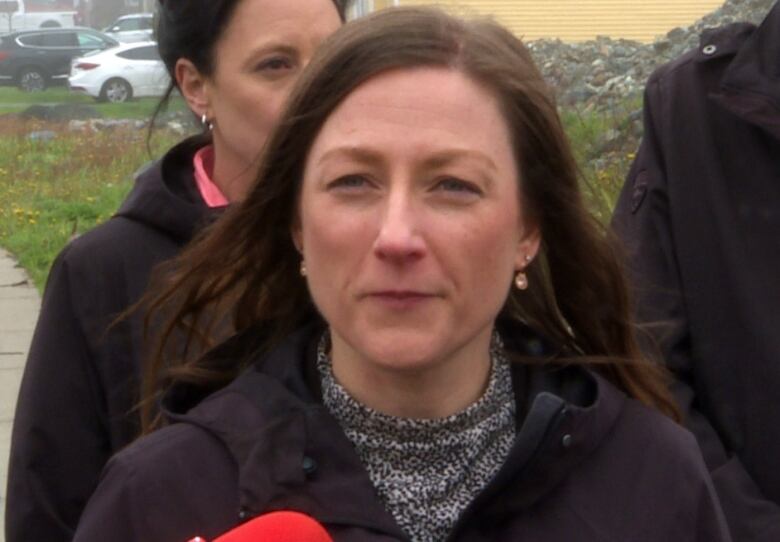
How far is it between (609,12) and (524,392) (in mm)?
26427

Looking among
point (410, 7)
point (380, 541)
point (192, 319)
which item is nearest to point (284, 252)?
point (192, 319)

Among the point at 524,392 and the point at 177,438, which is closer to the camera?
the point at 177,438

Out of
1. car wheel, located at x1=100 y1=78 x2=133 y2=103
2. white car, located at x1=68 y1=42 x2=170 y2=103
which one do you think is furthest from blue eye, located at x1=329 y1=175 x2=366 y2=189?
car wheel, located at x1=100 y1=78 x2=133 y2=103

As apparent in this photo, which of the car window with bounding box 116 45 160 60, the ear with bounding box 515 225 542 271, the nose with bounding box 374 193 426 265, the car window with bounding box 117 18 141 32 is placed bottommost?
the car window with bounding box 117 18 141 32

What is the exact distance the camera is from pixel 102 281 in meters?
3.25

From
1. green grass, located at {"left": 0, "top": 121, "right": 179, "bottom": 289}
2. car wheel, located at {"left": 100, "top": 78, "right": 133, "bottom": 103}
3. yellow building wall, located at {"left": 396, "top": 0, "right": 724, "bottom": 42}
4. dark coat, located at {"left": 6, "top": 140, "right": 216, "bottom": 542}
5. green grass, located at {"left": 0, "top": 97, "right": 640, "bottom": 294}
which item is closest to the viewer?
dark coat, located at {"left": 6, "top": 140, "right": 216, "bottom": 542}

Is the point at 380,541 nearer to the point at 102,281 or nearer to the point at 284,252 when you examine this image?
the point at 284,252

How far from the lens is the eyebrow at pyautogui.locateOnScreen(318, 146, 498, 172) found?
225 centimetres

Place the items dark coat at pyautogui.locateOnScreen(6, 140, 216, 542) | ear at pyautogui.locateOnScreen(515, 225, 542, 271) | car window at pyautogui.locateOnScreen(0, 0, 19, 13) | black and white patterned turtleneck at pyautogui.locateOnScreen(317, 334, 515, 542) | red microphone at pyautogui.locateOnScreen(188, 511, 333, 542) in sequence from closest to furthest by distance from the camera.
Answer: red microphone at pyautogui.locateOnScreen(188, 511, 333, 542) → black and white patterned turtleneck at pyautogui.locateOnScreen(317, 334, 515, 542) → ear at pyautogui.locateOnScreen(515, 225, 542, 271) → dark coat at pyautogui.locateOnScreen(6, 140, 216, 542) → car window at pyautogui.locateOnScreen(0, 0, 19, 13)

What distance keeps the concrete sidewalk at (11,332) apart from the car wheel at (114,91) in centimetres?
1992

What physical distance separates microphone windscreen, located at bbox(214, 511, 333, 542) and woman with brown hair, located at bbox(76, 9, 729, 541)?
38 centimetres

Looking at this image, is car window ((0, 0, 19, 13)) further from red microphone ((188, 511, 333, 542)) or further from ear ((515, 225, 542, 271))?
red microphone ((188, 511, 333, 542))

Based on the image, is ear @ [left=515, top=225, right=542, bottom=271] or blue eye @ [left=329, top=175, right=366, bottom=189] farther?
ear @ [left=515, top=225, right=542, bottom=271]

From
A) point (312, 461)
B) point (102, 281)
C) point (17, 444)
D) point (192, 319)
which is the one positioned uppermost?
point (312, 461)
